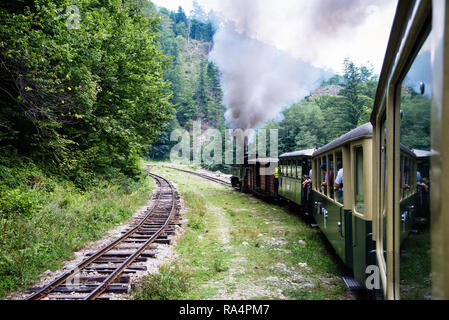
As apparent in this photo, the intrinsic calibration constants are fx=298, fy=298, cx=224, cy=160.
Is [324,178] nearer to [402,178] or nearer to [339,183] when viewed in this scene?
[339,183]

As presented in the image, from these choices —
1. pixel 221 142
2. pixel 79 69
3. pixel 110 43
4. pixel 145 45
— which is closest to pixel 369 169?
pixel 79 69

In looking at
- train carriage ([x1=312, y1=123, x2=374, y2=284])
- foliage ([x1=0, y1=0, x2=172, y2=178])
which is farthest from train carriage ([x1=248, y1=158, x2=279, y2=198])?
train carriage ([x1=312, y1=123, x2=374, y2=284])

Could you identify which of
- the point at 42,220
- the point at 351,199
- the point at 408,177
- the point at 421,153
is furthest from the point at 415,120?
the point at 42,220

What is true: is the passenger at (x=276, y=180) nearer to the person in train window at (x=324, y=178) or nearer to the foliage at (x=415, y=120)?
the person in train window at (x=324, y=178)

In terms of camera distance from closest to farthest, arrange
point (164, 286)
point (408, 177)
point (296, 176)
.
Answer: point (408, 177)
point (164, 286)
point (296, 176)

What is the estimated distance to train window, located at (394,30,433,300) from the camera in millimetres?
1234

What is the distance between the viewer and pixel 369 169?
4.48 m

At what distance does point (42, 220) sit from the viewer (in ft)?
25.5

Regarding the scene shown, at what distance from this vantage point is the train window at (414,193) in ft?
4.05

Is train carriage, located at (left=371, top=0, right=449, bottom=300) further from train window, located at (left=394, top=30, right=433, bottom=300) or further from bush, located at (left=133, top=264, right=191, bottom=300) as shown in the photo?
bush, located at (left=133, top=264, right=191, bottom=300)

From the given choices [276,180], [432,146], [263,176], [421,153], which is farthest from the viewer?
[263,176]

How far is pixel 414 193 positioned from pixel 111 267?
19.8 ft

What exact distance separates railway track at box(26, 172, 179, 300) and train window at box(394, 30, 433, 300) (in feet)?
15.2
